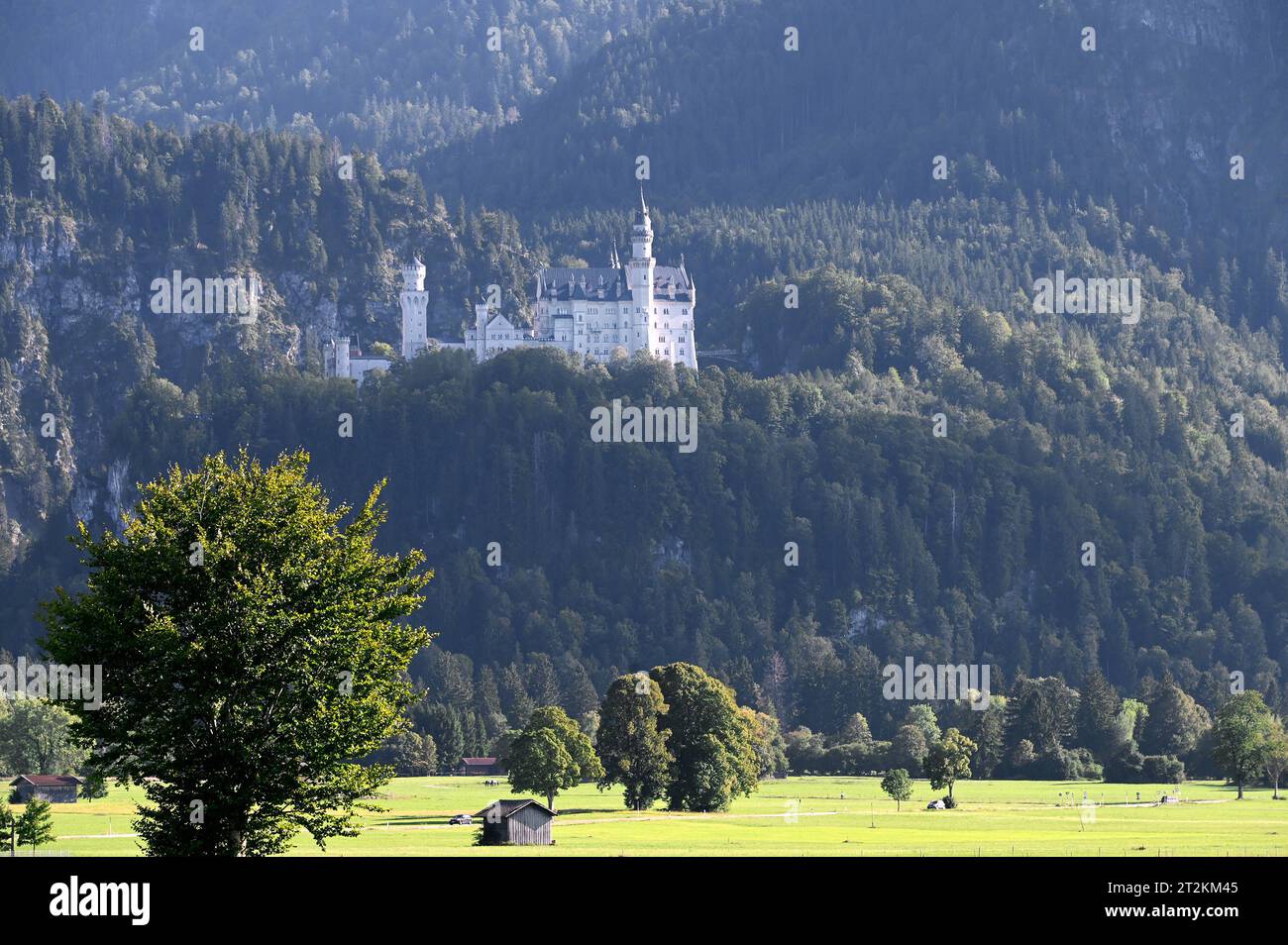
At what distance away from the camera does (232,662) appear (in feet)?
224

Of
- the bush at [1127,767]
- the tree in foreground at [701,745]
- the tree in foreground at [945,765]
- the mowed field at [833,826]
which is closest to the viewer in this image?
the mowed field at [833,826]

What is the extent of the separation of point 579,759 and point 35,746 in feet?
152

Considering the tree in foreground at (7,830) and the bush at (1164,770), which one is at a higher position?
the tree in foreground at (7,830)

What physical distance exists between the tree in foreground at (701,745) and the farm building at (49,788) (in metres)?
34.5

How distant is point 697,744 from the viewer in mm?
138875

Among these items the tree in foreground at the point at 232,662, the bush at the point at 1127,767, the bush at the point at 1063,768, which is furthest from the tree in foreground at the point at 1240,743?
the tree in foreground at the point at 232,662

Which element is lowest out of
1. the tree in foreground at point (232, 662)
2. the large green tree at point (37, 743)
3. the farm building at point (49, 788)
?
the farm building at point (49, 788)

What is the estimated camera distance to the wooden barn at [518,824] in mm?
102438

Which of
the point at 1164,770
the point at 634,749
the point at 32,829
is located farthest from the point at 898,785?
the point at 32,829

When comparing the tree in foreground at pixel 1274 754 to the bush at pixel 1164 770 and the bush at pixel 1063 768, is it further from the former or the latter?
the bush at pixel 1063 768

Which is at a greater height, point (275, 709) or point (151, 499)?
point (151, 499)
